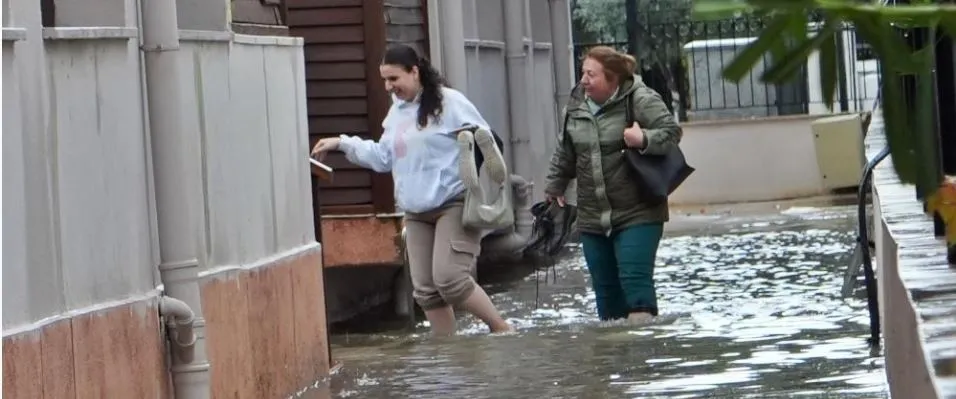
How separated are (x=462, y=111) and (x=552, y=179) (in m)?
0.65

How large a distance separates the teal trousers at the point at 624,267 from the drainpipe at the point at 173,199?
11.3 ft

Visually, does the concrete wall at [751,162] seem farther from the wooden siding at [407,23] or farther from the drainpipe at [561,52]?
the wooden siding at [407,23]

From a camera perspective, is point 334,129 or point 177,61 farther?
point 334,129

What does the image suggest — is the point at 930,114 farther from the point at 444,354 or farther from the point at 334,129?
the point at 334,129

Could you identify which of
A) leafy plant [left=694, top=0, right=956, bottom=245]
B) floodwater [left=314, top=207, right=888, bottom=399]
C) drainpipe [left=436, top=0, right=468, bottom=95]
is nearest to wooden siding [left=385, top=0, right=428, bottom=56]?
drainpipe [left=436, top=0, right=468, bottom=95]

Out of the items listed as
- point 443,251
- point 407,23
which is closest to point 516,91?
point 407,23

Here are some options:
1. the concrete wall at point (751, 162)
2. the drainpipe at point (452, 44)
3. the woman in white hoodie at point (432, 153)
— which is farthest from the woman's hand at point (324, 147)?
the concrete wall at point (751, 162)

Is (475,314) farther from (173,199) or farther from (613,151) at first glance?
(173,199)

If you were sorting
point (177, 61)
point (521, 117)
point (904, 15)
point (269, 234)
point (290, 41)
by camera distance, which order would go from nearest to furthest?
point (904, 15), point (177, 61), point (269, 234), point (290, 41), point (521, 117)

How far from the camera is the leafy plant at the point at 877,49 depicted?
1.35 metres

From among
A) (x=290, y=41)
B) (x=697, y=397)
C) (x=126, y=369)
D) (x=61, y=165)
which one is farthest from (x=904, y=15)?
(x=290, y=41)

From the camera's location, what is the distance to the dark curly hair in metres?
9.14

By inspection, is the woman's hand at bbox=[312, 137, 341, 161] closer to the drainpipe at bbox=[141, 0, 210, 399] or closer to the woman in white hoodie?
the woman in white hoodie

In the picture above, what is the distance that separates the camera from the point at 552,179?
959cm
